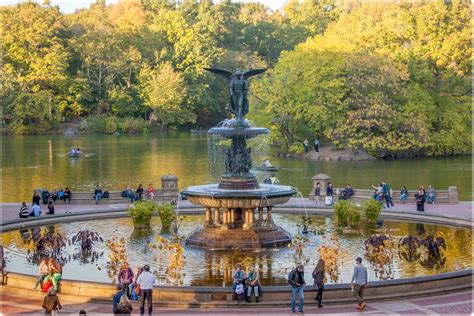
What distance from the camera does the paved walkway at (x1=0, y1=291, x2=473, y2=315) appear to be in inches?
888

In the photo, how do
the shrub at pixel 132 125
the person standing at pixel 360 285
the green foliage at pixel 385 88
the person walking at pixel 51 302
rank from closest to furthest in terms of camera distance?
the person walking at pixel 51 302 → the person standing at pixel 360 285 → the green foliage at pixel 385 88 → the shrub at pixel 132 125

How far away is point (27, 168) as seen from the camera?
7125cm

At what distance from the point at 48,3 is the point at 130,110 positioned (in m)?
20.3

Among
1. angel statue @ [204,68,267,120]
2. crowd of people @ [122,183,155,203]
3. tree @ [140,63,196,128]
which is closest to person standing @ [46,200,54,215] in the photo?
crowd of people @ [122,183,155,203]

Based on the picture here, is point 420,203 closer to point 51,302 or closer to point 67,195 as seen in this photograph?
point 67,195

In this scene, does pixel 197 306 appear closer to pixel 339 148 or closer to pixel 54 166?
pixel 54 166

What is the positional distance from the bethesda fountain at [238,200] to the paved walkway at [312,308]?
8519 millimetres

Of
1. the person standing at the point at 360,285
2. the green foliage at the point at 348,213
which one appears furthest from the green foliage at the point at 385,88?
the person standing at the point at 360,285

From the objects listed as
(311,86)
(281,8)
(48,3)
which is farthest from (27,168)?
(281,8)

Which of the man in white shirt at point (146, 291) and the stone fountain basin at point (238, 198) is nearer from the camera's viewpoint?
the man in white shirt at point (146, 291)

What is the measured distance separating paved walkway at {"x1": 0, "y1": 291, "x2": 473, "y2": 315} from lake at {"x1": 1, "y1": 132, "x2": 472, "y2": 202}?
90.9 ft

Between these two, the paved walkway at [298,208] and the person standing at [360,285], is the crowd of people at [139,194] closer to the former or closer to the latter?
the paved walkway at [298,208]

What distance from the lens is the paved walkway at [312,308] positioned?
2256 cm

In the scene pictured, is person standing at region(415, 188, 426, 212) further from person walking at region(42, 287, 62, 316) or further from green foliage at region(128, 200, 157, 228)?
person walking at region(42, 287, 62, 316)
